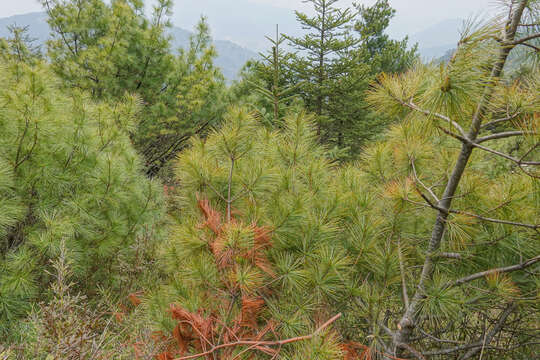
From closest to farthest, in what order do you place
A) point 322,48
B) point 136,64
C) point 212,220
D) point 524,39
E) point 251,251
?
point 524,39, point 251,251, point 212,220, point 136,64, point 322,48

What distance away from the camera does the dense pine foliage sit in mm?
1215

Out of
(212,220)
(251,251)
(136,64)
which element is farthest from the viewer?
(136,64)

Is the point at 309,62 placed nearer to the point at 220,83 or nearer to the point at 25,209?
the point at 220,83

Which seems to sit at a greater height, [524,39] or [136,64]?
[136,64]

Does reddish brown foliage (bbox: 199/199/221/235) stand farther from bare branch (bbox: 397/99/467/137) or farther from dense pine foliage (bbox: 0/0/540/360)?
bare branch (bbox: 397/99/467/137)

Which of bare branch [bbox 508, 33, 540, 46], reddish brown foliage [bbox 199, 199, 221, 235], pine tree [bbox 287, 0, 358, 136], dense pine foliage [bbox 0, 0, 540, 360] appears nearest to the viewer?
bare branch [bbox 508, 33, 540, 46]

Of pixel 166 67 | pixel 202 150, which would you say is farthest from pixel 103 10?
pixel 202 150

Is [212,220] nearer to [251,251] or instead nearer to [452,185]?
[251,251]

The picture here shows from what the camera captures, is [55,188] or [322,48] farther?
[322,48]

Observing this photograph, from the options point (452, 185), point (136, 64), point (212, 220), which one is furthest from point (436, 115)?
point (136, 64)

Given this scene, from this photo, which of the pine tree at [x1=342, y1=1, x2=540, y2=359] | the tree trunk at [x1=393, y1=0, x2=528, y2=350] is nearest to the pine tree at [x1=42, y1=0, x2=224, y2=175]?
the pine tree at [x1=342, y1=1, x2=540, y2=359]

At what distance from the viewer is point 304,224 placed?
5.25 ft

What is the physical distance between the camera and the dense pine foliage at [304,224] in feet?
3.99

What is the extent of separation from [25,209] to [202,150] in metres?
1.72
